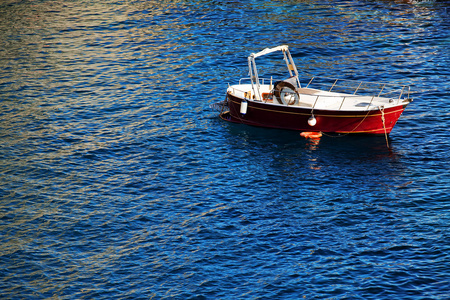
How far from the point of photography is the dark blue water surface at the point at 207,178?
945 inches

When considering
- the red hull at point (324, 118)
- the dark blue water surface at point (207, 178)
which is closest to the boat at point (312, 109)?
the red hull at point (324, 118)

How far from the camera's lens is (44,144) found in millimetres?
37625

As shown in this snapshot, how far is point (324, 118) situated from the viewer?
36562mm

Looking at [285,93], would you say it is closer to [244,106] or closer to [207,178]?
[244,106]

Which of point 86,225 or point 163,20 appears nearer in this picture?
point 86,225

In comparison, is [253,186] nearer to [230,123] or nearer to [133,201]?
[133,201]

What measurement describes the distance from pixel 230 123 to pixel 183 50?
18.4 metres

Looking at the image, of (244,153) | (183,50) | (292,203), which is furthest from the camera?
(183,50)

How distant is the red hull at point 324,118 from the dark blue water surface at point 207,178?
73 centimetres

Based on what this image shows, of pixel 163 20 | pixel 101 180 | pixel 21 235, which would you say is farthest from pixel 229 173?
pixel 163 20

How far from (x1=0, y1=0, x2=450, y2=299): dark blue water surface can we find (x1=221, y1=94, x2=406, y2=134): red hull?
725 millimetres

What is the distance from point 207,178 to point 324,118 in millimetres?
9367

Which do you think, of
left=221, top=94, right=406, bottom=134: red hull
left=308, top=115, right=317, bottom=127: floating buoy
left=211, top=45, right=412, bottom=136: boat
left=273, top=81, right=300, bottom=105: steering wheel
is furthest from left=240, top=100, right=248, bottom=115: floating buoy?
left=308, top=115, right=317, bottom=127: floating buoy

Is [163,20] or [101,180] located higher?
[163,20]
